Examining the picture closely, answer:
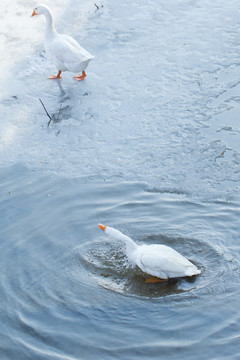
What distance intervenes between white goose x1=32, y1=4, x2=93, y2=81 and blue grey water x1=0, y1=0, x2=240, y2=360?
0.83 feet

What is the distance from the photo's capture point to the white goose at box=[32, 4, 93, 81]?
25.0ft

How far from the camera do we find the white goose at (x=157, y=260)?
463cm

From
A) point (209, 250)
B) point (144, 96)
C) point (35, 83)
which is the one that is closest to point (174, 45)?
point (144, 96)

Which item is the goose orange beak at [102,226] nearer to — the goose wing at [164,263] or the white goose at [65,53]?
the goose wing at [164,263]

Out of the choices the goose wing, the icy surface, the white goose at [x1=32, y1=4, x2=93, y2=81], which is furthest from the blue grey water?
the white goose at [x1=32, y1=4, x2=93, y2=81]

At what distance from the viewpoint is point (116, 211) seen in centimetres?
557

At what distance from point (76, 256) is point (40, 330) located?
913 mm

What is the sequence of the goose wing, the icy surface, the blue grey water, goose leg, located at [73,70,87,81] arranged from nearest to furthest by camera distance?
the blue grey water, the goose wing, the icy surface, goose leg, located at [73,70,87,81]

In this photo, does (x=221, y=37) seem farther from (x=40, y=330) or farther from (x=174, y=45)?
(x=40, y=330)

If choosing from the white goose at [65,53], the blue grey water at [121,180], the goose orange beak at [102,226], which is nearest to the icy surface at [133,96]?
the blue grey water at [121,180]

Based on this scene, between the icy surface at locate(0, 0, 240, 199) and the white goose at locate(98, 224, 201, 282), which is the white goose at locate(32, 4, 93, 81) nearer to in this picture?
the icy surface at locate(0, 0, 240, 199)

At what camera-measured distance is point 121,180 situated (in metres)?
6.03

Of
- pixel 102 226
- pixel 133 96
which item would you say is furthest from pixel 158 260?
pixel 133 96

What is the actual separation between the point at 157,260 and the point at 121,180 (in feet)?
5.05
